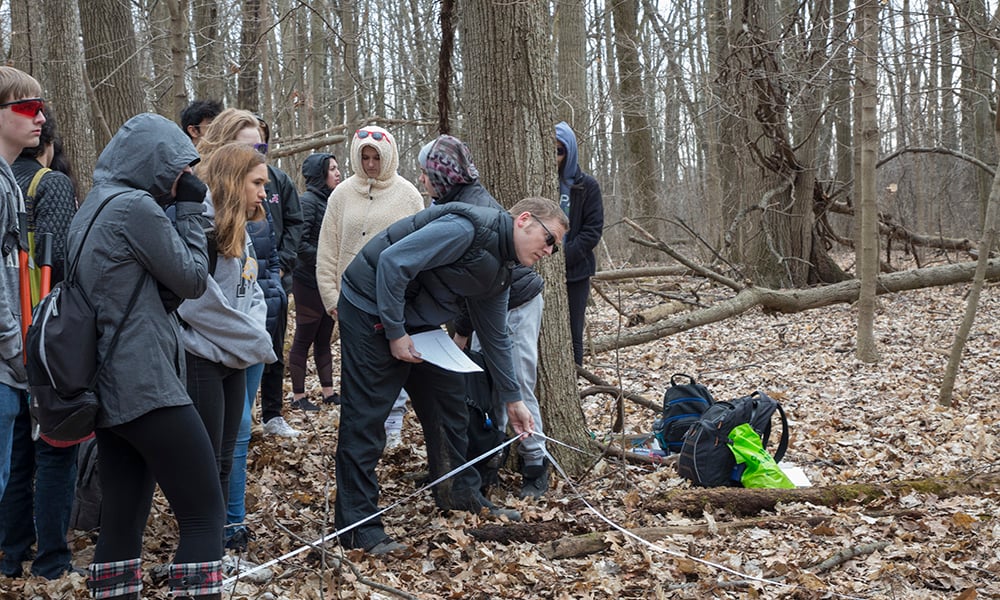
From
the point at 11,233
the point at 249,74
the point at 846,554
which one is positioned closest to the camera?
the point at 11,233

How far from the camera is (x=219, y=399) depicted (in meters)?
3.40

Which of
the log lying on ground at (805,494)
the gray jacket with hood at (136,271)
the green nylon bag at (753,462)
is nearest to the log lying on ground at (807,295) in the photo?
the green nylon bag at (753,462)

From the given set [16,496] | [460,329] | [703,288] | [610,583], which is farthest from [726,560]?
[703,288]

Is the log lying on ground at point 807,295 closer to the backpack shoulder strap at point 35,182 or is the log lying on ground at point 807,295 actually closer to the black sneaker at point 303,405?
the black sneaker at point 303,405

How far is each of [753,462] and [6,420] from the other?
11.6ft

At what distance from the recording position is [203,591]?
9.78 feet

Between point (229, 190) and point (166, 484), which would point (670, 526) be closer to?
point (166, 484)

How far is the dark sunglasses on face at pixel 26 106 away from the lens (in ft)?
10.7

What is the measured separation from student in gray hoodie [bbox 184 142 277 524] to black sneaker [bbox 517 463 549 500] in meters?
1.76

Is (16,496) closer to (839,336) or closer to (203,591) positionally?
(203,591)

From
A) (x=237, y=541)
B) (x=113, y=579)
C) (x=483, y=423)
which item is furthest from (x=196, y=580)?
(x=483, y=423)

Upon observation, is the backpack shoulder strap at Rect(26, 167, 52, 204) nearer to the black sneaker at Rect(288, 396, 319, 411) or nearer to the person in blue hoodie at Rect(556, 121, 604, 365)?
the black sneaker at Rect(288, 396, 319, 411)

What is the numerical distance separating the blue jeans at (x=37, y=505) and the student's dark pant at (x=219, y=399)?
24.9 inches

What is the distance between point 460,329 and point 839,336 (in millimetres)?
5649
